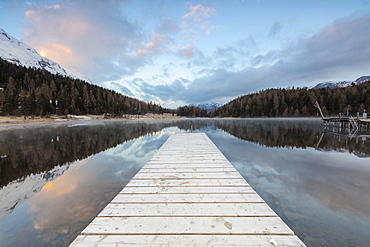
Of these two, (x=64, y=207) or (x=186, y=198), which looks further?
(x=64, y=207)

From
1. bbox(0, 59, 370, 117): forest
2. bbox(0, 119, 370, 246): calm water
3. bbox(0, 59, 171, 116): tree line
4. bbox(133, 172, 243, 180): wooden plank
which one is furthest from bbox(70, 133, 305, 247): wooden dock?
bbox(0, 59, 370, 117): forest

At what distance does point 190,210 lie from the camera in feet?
10.1

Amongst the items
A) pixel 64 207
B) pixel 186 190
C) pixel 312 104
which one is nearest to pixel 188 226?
pixel 186 190

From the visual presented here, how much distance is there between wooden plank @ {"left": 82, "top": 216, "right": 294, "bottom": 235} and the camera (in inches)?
96.0

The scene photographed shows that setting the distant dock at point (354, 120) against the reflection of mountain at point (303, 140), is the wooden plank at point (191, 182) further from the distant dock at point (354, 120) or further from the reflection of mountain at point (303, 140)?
the distant dock at point (354, 120)

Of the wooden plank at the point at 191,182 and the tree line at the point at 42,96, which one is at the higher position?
the tree line at the point at 42,96

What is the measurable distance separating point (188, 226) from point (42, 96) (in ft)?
276

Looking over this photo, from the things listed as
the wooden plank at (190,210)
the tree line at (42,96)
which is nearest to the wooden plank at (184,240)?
the wooden plank at (190,210)

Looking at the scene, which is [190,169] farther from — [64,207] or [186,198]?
[64,207]

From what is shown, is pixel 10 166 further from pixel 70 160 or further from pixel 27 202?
pixel 27 202

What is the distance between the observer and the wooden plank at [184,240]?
7.22 feet

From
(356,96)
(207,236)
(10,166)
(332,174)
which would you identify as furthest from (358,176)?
(356,96)

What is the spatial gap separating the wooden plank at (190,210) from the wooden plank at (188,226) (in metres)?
0.12

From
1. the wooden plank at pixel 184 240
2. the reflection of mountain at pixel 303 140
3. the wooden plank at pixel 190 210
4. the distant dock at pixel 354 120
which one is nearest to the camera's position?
the wooden plank at pixel 184 240
